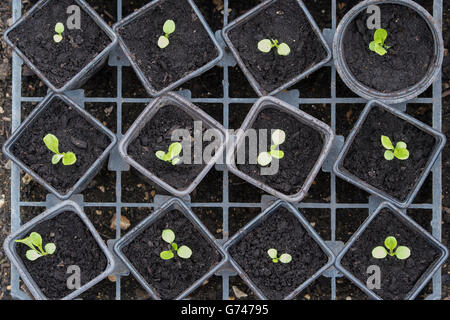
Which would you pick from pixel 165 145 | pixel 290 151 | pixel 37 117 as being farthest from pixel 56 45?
pixel 290 151

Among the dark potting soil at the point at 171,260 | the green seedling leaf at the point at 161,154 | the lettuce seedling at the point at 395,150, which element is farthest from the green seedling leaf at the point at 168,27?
the lettuce seedling at the point at 395,150

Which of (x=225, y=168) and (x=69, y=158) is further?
(x=225, y=168)

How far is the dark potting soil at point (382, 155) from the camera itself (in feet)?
5.31

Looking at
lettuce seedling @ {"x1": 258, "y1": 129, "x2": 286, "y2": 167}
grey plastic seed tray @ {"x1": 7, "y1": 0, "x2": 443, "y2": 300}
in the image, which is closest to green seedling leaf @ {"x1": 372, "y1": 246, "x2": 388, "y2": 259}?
grey plastic seed tray @ {"x1": 7, "y1": 0, "x2": 443, "y2": 300}

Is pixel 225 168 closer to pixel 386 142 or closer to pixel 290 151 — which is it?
pixel 290 151

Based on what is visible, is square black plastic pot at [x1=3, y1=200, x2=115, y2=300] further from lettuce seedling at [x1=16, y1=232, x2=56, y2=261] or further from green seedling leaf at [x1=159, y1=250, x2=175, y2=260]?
green seedling leaf at [x1=159, y1=250, x2=175, y2=260]

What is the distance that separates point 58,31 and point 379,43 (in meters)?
1.06

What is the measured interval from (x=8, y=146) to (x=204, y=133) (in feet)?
2.11

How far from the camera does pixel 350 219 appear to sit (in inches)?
69.9

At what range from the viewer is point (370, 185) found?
5.26 feet

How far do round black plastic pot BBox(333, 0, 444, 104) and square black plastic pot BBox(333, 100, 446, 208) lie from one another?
4 centimetres

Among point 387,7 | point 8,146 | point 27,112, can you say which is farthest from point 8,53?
point 387,7

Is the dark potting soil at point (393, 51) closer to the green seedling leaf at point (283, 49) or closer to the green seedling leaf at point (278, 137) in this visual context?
the green seedling leaf at point (283, 49)

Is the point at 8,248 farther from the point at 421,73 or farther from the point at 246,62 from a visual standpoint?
the point at 421,73
